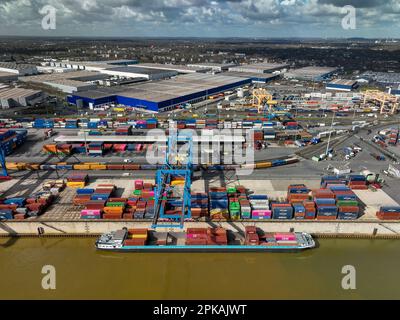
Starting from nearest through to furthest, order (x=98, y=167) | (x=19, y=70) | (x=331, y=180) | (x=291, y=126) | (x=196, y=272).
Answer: (x=196, y=272) < (x=331, y=180) < (x=98, y=167) < (x=291, y=126) < (x=19, y=70)

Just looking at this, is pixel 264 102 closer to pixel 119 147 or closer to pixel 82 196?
pixel 119 147

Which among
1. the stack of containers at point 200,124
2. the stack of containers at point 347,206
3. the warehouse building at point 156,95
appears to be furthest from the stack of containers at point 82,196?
the warehouse building at point 156,95

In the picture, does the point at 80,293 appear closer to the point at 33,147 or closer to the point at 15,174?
the point at 15,174

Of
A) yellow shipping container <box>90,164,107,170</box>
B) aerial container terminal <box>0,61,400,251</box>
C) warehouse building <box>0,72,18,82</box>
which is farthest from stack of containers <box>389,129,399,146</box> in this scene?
warehouse building <box>0,72,18,82</box>

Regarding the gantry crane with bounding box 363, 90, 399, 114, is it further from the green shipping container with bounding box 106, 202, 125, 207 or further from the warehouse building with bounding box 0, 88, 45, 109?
the warehouse building with bounding box 0, 88, 45, 109

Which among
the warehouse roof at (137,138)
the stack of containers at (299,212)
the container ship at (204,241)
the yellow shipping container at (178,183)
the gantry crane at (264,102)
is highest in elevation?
the gantry crane at (264,102)

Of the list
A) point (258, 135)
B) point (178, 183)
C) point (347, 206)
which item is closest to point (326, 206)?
point (347, 206)

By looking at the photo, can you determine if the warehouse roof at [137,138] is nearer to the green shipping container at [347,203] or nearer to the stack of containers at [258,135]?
the stack of containers at [258,135]
